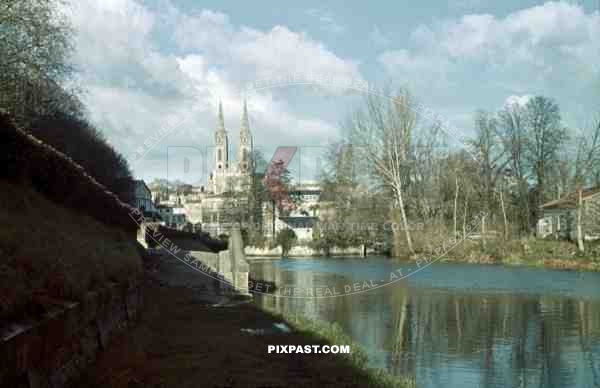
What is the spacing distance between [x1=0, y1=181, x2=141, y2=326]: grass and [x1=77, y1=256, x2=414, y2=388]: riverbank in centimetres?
96

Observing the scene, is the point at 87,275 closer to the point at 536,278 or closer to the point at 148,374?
the point at 148,374

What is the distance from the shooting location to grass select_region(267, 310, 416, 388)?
29.1 ft

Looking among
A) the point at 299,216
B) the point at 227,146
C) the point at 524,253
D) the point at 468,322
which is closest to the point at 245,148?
the point at 227,146

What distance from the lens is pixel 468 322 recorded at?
1587 centimetres

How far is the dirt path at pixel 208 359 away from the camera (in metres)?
7.58

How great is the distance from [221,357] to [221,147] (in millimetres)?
32699

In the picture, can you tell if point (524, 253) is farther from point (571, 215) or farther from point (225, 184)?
point (225, 184)

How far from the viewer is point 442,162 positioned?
42.2 m

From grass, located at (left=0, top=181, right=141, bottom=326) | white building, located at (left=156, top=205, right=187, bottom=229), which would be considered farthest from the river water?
white building, located at (left=156, top=205, right=187, bottom=229)

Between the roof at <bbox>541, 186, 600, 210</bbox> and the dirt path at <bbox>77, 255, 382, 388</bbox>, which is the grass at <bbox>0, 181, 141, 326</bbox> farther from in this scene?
the roof at <bbox>541, 186, 600, 210</bbox>

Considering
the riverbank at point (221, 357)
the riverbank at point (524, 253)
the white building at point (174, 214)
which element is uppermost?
the white building at point (174, 214)

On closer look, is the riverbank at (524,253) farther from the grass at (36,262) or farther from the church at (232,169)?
the grass at (36,262)

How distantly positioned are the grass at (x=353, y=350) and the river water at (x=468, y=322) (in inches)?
15.3

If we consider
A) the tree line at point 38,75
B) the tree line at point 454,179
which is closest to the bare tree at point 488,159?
the tree line at point 454,179
